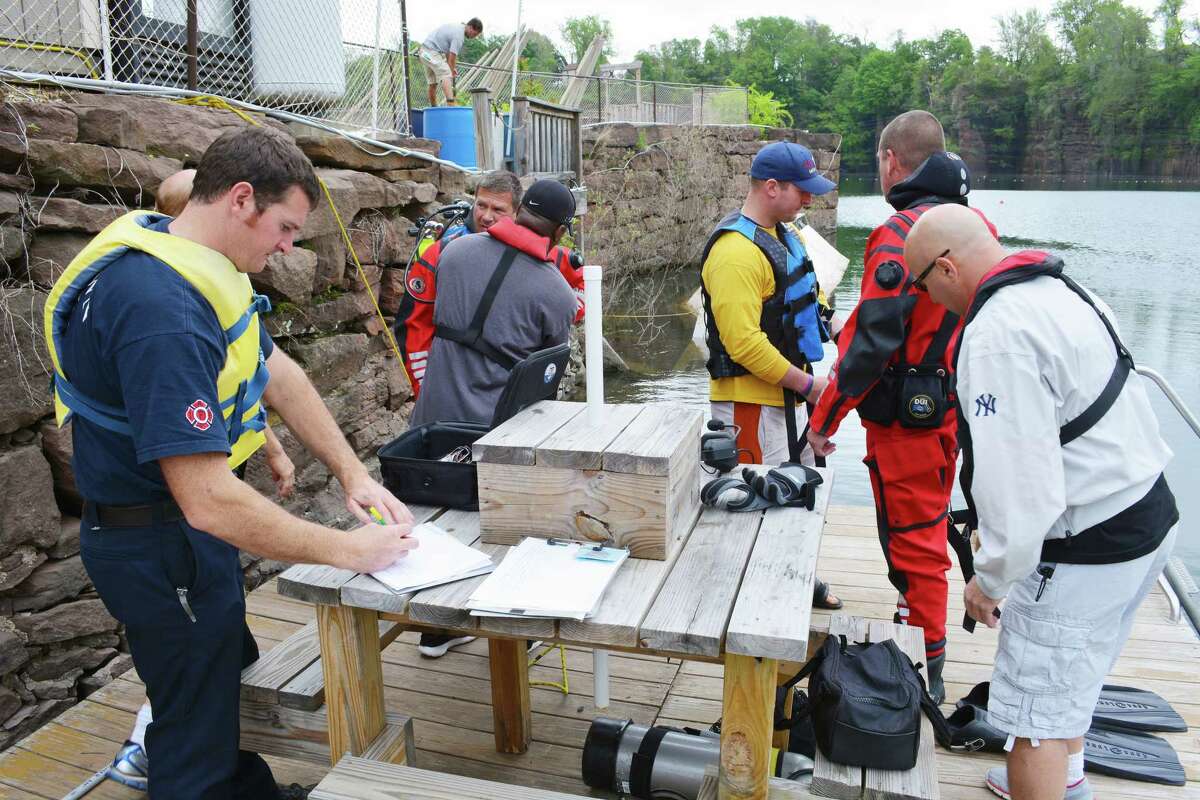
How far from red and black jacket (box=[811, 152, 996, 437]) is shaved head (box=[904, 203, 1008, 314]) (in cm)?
58

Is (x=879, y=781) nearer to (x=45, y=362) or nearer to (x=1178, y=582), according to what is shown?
(x=1178, y=582)

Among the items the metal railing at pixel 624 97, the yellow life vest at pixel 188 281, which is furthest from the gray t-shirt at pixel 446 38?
the yellow life vest at pixel 188 281

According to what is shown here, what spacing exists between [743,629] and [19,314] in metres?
2.82

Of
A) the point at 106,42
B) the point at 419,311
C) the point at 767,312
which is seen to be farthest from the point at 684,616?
the point at 106,42

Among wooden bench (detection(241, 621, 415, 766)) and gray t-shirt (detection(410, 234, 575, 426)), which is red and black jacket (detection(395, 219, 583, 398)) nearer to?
gray t-shirt (detection(410, 234, 575, 426))

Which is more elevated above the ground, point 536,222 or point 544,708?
point 536,222

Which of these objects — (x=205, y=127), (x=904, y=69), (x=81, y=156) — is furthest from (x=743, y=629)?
(x=904, y=69)

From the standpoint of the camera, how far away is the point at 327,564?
186 cm

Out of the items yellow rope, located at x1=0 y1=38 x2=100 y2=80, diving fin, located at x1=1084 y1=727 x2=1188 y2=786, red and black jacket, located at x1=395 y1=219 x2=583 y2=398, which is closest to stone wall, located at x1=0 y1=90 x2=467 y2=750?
yellow rope, located at x1=0 y1=38 x2=100 y2=80

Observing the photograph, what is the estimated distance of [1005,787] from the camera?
2.69 metres

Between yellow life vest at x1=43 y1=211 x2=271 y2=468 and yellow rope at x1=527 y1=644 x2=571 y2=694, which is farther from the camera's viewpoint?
yellow rope at x1=527 y1=644 x2=571 y2=694

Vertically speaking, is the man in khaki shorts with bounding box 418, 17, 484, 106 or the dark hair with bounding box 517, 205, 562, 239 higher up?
the man in khaki shorts with bounding box 418, 17, 484, 106

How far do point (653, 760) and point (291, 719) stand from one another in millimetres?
952

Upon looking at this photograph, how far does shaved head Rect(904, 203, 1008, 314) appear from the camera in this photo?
2.26 metres
